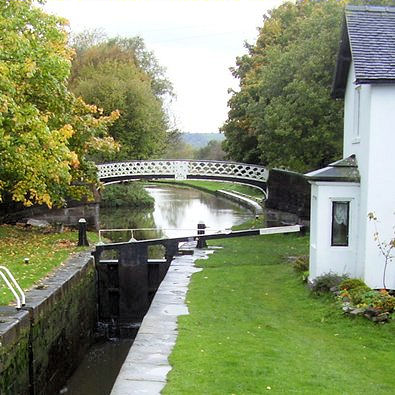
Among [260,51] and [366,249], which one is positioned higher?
[260,51]

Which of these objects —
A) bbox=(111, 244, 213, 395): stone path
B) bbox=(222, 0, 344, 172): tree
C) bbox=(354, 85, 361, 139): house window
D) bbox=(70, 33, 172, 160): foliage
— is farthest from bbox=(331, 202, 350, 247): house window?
bbox=(70, 33, 172, 160): foliage

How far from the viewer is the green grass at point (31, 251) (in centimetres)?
1243

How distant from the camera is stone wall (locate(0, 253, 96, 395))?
9109 millimetres

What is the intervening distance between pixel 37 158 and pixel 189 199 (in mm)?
40627

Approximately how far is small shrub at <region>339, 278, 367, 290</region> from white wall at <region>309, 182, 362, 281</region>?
63 cm

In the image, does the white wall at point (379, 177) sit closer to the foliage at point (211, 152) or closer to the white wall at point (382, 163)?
the white wall at point (382, 163)

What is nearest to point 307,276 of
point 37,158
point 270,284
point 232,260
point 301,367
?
point 270,284

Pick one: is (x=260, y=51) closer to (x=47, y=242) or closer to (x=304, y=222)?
(x=304, y=222)

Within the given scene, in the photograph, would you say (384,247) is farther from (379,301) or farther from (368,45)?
(368,45)

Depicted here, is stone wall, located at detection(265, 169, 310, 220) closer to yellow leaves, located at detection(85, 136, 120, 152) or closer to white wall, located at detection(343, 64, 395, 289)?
yellow leaves, located at detection(85, 136, 120, 152)

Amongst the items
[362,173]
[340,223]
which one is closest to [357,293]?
[340,223]

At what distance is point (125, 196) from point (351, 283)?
107 ft

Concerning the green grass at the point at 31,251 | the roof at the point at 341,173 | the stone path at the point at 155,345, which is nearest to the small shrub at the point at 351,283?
the roof at the point at 341,173

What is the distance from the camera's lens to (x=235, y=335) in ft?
31.3
